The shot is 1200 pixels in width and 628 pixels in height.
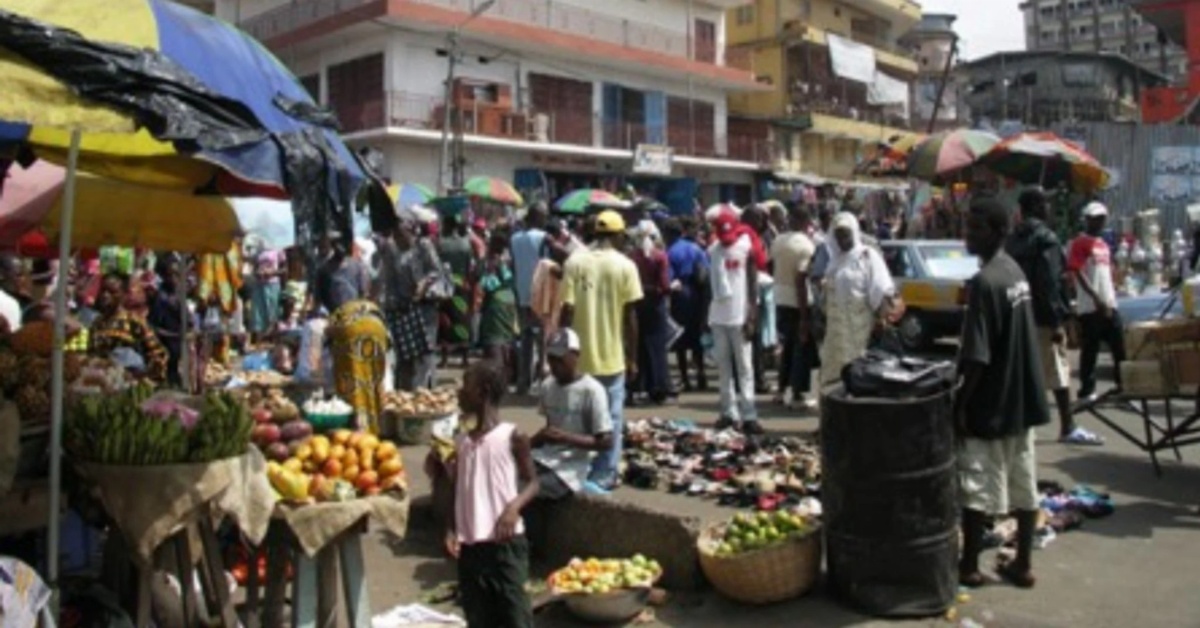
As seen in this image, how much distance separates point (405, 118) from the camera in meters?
30.0

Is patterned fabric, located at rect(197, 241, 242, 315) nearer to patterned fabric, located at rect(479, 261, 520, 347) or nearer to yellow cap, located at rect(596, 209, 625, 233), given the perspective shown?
patterned fabric, located at rect(479, 261, 520, 347)

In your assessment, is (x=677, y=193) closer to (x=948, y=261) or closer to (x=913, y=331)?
(x=948, y=261)

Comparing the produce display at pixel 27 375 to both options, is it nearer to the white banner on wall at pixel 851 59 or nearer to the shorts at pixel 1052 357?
the shorts at pixel 1052 357

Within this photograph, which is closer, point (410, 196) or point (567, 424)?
point (567, 424)

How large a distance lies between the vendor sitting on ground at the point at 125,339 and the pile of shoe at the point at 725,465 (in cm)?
379

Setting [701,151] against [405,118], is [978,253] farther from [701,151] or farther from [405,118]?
[701,151]

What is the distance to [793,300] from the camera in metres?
10.1

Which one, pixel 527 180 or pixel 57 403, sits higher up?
pixel 527 180

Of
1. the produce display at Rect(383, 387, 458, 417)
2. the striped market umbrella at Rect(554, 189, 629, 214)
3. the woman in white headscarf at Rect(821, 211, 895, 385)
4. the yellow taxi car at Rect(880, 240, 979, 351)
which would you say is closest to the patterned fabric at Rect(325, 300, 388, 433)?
the produce display at Rect(383, 387, 458, 417)

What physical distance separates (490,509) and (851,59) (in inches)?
1843

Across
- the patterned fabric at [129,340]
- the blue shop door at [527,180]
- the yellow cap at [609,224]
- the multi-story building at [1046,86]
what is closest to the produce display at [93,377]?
the patterned fabric at [129,340]

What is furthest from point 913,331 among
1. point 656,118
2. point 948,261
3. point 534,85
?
point 656,118

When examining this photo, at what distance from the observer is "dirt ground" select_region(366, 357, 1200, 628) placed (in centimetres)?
499

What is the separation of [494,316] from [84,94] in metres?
7.58
